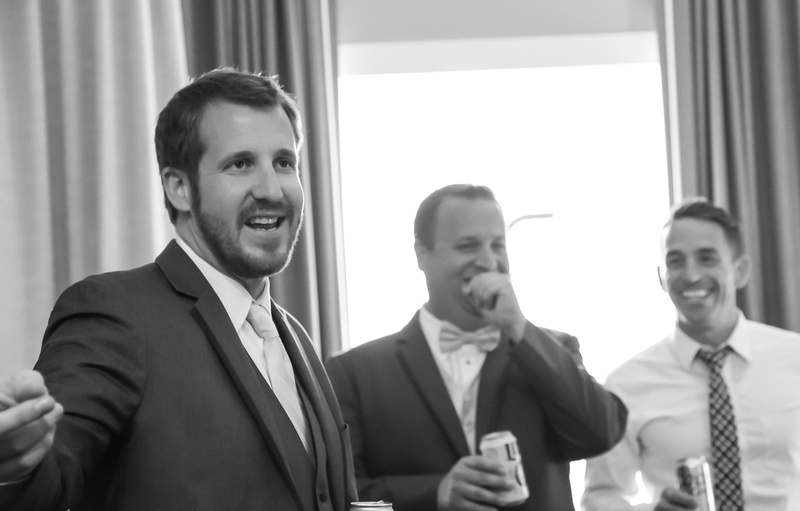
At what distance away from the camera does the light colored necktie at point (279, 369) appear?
1685 mm

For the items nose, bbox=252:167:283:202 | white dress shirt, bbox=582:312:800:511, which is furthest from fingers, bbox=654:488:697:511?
nose, bbox=252:167:283:202

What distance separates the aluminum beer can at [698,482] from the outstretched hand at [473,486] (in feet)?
1.47

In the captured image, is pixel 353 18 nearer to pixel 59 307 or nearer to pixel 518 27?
pixel 518 27

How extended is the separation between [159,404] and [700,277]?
194 centimetres

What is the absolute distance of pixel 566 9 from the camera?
4434 mm

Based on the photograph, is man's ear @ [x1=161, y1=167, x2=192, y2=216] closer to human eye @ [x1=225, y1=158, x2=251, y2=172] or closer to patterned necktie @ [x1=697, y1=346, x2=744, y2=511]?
human eye @ [x1=225, y1=158, x2=251, y2=172]

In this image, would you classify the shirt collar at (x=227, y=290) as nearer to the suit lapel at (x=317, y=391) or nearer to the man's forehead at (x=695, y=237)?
the suit lapel at (x=317, y=391)

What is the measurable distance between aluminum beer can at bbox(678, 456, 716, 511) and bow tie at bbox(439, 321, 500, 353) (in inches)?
21.5

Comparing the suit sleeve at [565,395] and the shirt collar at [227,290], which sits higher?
the shirt collar at [227,290]

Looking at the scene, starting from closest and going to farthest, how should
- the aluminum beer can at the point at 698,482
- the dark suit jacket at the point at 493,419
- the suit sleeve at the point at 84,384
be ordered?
the suit sleeve at the point at 84,384
the aluminum beer can at the point at 698,482
the dark suit jacket at the point at 493,419

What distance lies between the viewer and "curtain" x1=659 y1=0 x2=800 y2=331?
4.14 m

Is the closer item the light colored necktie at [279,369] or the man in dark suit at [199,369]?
the man in dark suit at [199,369]

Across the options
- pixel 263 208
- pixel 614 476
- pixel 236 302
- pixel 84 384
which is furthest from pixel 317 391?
pixel 614 476

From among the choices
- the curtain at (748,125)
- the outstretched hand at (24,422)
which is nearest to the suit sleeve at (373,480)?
the outstretched hand at (24,422)
